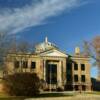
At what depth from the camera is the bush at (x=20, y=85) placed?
4712 centimetres

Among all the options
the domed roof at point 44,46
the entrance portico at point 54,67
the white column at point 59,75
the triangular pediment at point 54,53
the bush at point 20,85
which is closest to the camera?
the bush at point 20,85

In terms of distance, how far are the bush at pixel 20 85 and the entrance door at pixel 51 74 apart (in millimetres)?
36985

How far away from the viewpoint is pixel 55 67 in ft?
286

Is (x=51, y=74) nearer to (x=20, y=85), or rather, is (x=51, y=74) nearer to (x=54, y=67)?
(x=54, y=67)

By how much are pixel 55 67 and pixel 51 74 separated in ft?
6.87

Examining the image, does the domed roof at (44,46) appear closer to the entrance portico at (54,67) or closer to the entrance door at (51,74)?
the entrance portico at (54,67)

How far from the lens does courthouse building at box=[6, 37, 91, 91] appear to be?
84.6m

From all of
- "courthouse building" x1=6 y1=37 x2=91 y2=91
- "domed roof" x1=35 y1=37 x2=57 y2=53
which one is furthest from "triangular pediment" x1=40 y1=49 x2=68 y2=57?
"domed roof" x1=35 y1=37 x2=57 y2=53

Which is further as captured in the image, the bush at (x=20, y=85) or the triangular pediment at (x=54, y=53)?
the triangular pediment at (x=54, y=53)

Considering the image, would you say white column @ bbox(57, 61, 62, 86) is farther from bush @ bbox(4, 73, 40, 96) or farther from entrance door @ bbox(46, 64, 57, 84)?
bush @ bbox(4, 73, 40, 96)

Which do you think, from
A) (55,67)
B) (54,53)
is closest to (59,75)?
(55,67)

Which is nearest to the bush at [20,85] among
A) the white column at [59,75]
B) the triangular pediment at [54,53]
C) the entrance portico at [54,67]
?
the entrance portico at [54,67]

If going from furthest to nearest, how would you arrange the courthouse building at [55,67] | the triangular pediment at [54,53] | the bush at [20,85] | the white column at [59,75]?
the triangular pediment at [54,53], the white column at [59,75], the courthouse building at [55,67], the bush at [20,85]

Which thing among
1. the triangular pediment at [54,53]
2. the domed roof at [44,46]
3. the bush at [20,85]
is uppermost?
the domed roof at [44,46]
